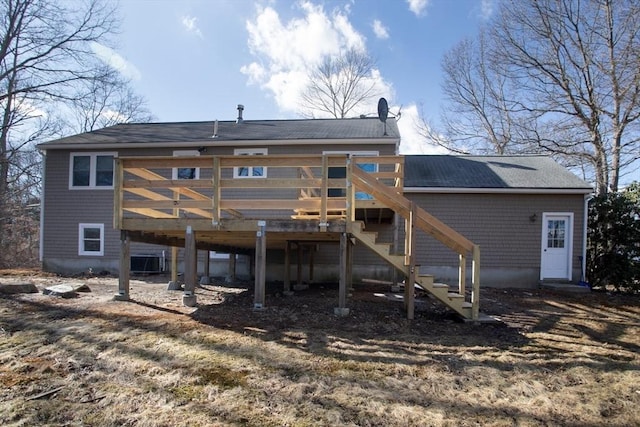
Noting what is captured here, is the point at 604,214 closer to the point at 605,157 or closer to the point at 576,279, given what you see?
the point at 576,279

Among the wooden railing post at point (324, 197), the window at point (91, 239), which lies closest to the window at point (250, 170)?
the window at point (91, 239)

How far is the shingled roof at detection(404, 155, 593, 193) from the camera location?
452 inches

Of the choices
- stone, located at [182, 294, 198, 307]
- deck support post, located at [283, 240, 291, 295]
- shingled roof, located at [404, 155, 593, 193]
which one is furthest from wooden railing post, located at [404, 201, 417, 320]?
shingled roof, located at [404, 155, 593, 193]

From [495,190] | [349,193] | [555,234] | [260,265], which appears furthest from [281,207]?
[555,234]

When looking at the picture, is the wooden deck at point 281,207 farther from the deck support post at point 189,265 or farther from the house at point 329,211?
the house at point 329,211

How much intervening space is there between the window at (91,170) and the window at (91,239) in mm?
1289

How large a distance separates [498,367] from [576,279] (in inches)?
354

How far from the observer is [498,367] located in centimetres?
425

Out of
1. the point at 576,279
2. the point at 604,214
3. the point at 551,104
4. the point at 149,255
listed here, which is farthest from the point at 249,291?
the point at 551,104

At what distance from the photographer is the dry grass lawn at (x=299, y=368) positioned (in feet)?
10.2

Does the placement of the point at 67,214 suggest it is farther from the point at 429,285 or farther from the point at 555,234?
the point at 555,234

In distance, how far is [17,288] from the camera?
7625mm

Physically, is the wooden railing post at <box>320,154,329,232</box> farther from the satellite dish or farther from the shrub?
the shrub

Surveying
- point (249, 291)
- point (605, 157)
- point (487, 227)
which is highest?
point (605, 157)
